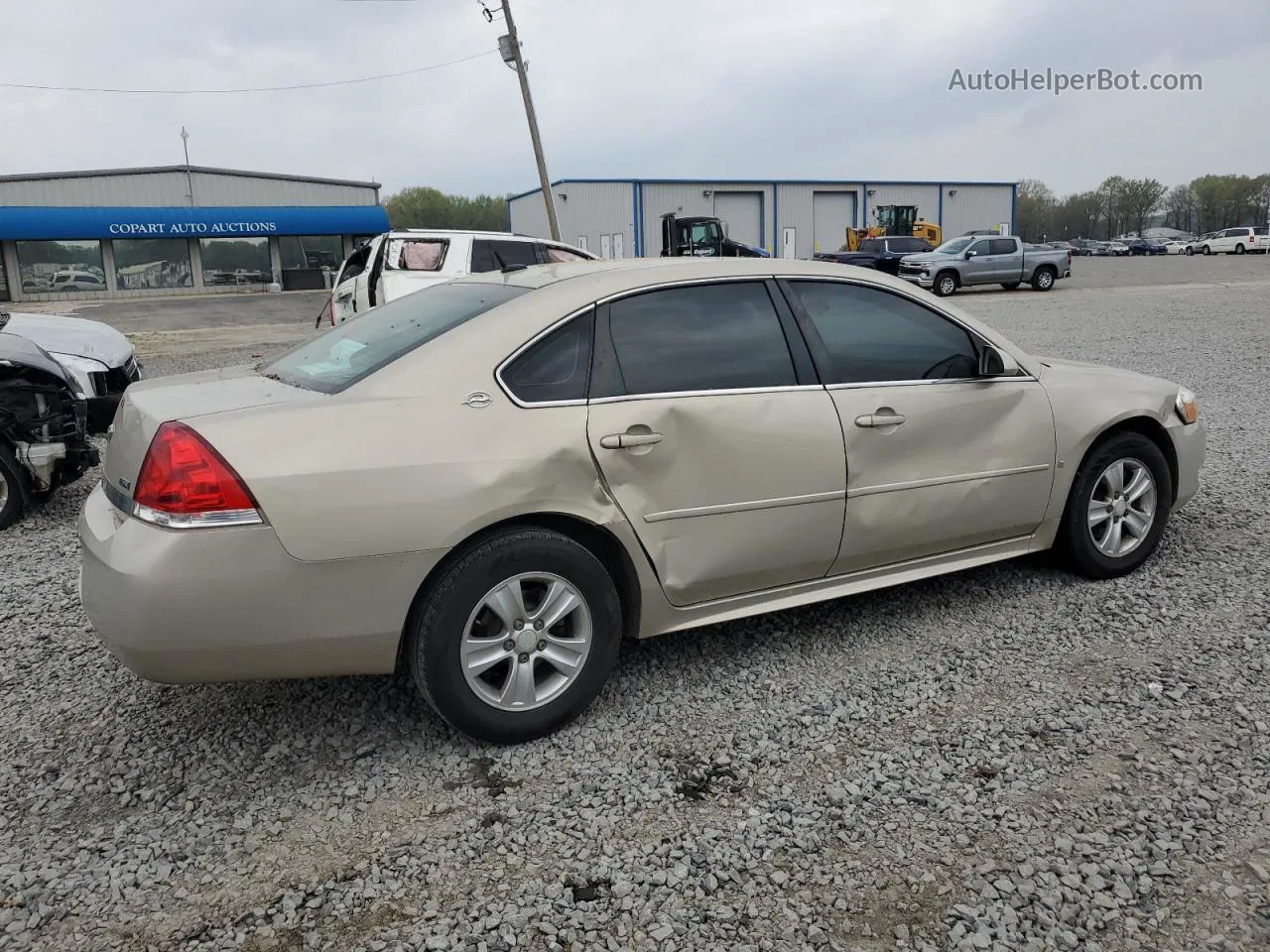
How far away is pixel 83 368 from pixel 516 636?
5.76m

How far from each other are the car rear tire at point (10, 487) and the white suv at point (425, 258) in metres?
6.16

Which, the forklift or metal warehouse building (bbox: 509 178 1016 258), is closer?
the forklift

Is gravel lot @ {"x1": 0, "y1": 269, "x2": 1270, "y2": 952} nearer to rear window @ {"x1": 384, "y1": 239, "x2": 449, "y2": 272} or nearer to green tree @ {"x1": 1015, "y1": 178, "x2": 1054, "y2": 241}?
rear window @ {"x1": 384, "y1": 239, "x2": 449, "y2": 272}

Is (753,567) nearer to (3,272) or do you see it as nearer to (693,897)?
(693,897)

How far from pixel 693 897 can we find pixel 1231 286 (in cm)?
2863

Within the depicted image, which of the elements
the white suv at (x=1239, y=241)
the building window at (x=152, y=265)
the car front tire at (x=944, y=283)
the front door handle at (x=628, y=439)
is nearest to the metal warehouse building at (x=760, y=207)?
the white suv at (x=1239, y=241)

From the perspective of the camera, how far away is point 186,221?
3944 cm

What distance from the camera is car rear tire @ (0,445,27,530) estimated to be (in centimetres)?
577

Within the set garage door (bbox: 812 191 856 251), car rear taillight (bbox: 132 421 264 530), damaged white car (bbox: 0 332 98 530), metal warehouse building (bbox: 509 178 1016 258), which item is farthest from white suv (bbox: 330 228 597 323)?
garage door (bbox: 812 191 856 251)

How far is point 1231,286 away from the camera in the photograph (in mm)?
25469

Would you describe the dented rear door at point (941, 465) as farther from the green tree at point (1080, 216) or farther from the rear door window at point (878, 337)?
the green tree at point (1080, 216)

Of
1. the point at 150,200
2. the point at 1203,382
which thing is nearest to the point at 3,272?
the point at 150,200

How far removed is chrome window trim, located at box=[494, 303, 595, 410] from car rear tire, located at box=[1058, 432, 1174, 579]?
244 centimetres

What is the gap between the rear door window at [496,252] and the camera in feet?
41.9
